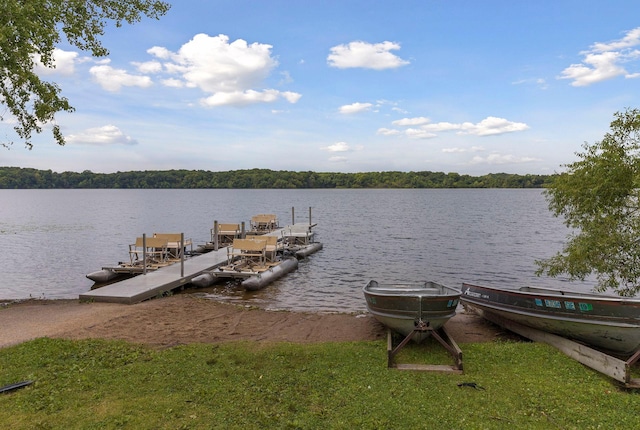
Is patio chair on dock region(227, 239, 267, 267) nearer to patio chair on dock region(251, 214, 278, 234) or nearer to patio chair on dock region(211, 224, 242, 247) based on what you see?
patio chair on dock region(211, 224, 242, 247)

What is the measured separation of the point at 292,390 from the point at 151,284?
452 inches

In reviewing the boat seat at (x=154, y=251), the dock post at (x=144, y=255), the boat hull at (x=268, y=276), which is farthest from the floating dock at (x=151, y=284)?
the boat hull at (x=268, y=276)

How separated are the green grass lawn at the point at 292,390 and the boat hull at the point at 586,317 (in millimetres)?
712

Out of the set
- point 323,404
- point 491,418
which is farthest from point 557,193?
point 323,404

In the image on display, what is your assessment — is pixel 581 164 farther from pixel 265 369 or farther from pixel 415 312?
pixel 265 369

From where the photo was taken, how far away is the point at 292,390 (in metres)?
7.12

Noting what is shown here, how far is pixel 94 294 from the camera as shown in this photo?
15070mm

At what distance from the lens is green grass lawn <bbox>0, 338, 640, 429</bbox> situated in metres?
6.07

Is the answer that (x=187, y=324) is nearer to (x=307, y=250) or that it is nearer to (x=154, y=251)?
(x=154, y=251)

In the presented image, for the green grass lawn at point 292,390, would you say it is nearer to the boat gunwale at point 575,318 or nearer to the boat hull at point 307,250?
the boat gunwale at point 575,318

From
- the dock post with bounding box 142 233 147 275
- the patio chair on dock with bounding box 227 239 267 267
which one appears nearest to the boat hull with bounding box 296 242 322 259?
the patio chair on dock with bounding box 227 239 267 267

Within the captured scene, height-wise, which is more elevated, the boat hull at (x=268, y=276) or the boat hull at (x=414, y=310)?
the boat hull at (x=414, y=310)

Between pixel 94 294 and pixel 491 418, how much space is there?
14.2 metres

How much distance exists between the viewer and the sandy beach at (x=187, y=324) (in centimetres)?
1064
